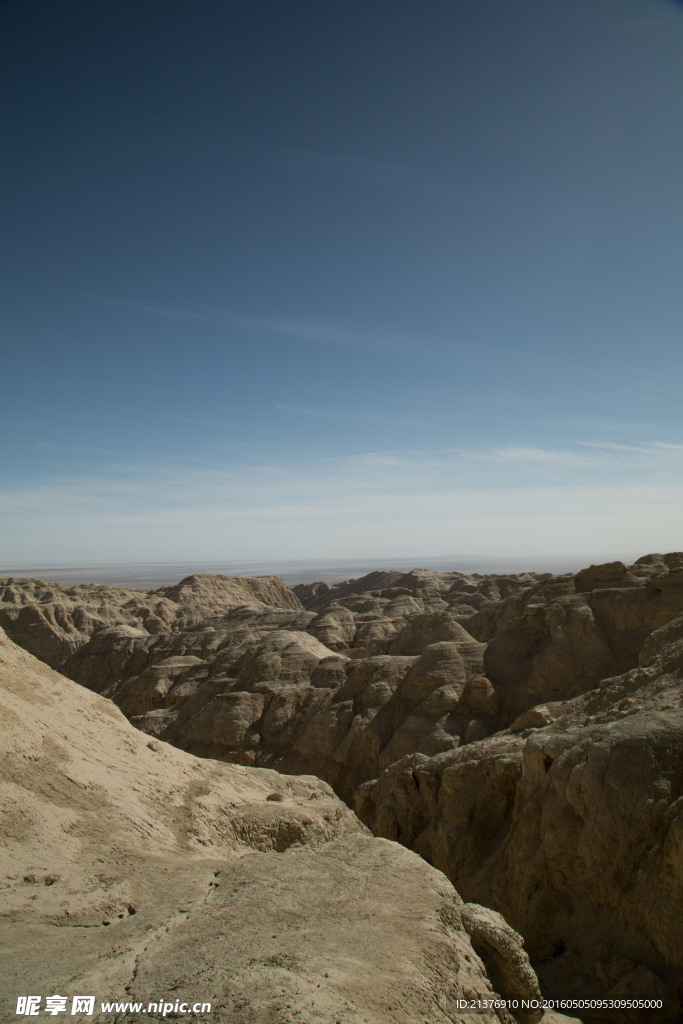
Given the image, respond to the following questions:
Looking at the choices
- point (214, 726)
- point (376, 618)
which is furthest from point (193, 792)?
point (376, 618)

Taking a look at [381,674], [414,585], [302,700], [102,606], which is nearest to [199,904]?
[381,674]

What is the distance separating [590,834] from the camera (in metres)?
10.3

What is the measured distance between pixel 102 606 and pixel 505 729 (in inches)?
2253

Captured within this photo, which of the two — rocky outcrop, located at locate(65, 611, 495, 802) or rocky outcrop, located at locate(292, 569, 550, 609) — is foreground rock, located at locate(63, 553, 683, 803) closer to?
rocky outcrop, located at locate(65, 611, 495, 802)

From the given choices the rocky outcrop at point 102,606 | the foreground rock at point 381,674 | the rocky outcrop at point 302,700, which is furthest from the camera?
the rocky outcrop at point 102,606

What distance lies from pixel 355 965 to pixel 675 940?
6413mm

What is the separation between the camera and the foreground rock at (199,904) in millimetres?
4293

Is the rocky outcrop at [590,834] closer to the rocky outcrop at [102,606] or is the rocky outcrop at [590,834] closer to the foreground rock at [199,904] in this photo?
the foreground rock at [199,904]

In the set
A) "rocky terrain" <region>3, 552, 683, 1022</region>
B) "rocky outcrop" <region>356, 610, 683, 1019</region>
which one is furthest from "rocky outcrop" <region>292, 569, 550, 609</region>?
"rocky outcrop" <region>356, 610, 683, 1019</region>

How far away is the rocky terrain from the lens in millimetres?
9570

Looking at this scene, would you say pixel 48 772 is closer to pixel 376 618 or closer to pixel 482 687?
pixel 482 687

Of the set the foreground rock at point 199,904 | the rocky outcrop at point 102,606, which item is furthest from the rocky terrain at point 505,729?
the foreground rock at point 199,904

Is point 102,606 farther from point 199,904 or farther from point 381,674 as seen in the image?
point 199,904

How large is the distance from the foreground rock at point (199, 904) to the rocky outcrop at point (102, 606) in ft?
166
